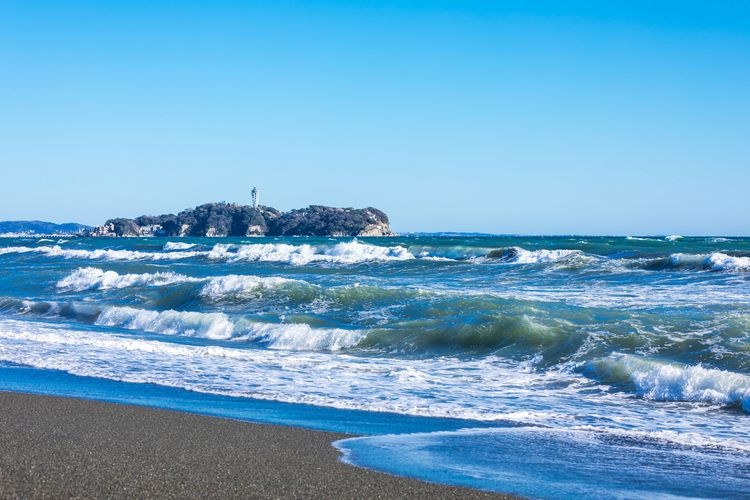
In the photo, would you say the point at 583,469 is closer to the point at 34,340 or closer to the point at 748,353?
the point at 748,353

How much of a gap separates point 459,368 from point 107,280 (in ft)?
65.3

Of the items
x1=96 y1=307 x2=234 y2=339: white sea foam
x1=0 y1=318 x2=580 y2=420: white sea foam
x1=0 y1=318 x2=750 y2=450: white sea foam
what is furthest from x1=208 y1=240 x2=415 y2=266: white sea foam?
x1=0 y1=318 x2=750 y2=450: white sea foam

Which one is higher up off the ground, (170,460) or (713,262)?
(713,262)

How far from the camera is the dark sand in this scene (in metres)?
5.15

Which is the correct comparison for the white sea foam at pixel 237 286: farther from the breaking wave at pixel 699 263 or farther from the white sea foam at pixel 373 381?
the breaking wave at pixel 699 263

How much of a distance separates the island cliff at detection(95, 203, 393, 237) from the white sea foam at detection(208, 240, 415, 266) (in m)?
58.2

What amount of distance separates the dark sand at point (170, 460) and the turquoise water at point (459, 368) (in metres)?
0.50

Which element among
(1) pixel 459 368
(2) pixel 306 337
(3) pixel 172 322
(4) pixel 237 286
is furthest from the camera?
(4) pixel 237 286

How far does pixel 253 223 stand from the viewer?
122 m

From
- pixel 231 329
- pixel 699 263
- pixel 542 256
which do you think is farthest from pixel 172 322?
pixel 542 256

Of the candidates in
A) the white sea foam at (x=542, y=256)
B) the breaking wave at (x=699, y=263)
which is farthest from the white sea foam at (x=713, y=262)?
the white sea foam at (x=542, y=256)

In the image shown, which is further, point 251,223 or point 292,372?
point 251,223

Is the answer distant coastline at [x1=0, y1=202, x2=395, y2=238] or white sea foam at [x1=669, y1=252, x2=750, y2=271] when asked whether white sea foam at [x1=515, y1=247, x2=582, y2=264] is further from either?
distant coastline at [x1=0, y1=202, x2=395, y2=238]

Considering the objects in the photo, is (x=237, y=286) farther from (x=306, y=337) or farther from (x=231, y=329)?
(x=306, y=337)
